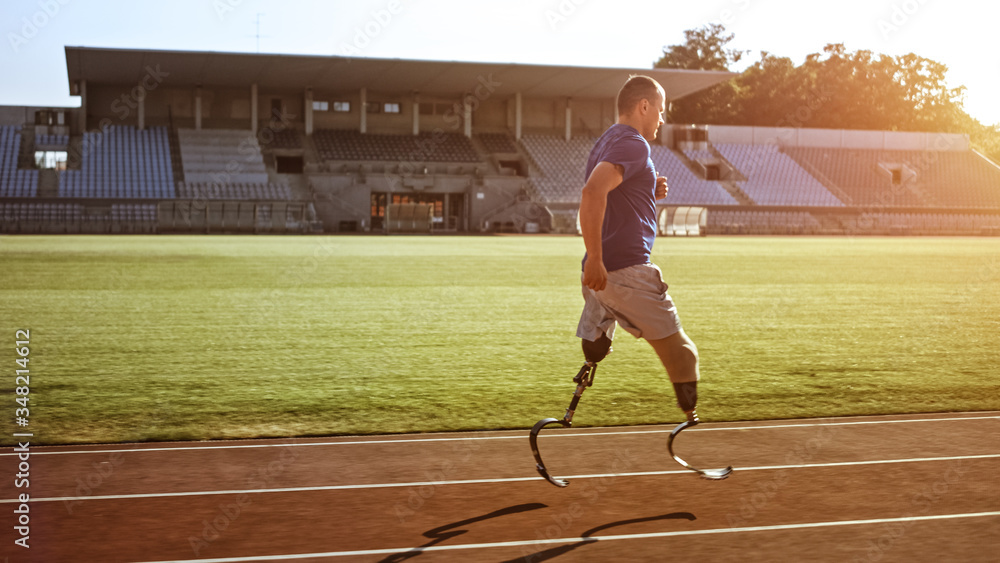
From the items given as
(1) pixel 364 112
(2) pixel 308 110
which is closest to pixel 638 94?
(2) pixel 308 110

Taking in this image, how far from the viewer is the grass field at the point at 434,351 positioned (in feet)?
22.7

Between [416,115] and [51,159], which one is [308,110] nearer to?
[416,115]

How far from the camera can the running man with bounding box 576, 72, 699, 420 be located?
15.1 feet

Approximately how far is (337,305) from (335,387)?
6.75 metres

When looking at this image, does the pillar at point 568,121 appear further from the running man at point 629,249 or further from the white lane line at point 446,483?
the running man at point 629,249

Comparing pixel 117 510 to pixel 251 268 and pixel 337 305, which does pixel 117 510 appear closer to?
pixel 337 305

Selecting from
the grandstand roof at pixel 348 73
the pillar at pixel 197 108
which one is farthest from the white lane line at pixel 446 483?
the pillar at pixel 197 108

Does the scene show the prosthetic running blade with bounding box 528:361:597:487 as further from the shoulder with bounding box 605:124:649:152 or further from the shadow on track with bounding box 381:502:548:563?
the shoulder with bounding box 605:124:649:152

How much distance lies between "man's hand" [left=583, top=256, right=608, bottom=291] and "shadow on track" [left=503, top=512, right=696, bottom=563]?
41.4 inches

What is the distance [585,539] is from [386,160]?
5632 centimetres

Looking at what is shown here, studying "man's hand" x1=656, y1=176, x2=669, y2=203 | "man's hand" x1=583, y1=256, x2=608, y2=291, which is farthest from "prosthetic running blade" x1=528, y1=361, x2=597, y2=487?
"man's hand" x1=656, y1=176, x2=669, y2=203

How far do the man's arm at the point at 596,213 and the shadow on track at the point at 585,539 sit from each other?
1.05m

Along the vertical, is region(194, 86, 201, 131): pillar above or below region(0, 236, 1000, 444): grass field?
above

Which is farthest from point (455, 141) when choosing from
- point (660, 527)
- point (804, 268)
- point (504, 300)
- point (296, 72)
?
point (660, 527)
